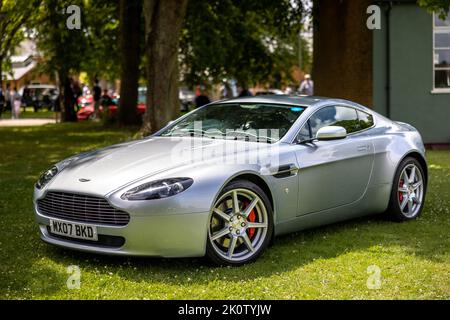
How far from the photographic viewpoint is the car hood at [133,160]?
19.2ft

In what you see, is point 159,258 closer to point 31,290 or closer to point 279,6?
point 31,290

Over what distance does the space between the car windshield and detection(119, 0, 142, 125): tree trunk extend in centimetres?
1687

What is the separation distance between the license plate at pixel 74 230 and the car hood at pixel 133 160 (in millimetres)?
289

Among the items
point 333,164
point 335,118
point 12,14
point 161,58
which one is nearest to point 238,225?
point 333,164

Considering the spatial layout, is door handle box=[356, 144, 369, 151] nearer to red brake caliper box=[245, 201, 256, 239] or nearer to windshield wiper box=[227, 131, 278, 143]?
windshield wiper box=[227, 131, 278, 143]

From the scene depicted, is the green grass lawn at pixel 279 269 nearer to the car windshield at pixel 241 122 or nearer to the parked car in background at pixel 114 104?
the car windshield at pixel 241 122

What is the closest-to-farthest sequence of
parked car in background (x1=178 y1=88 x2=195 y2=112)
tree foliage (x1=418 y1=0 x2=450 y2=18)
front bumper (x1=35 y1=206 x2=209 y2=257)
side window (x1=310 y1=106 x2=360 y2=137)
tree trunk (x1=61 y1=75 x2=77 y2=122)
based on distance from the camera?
front bumper (x1=35 y1=206 x2=209 y2=257), side window (x1=310 y1=106 x2=360 y2=137), tree foliage (x1=418 y1=0 x2=450 y2=18), tree trunk (x1=61 y1=75 x2=77 y2=122), parked car in background (x1=178 y1=88 x2=195 y2=112)

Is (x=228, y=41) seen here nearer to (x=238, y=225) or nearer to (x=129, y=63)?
(x=129, y=63)

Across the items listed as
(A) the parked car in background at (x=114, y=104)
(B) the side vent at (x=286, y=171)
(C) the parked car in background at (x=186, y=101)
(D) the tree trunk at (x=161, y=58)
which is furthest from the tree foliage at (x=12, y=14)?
(C) the parked car in background at (x=186, y=101)

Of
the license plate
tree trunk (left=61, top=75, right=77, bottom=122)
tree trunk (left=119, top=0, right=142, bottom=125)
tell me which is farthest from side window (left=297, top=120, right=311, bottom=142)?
tree trunk (left=61, top=75, right=77, bottom=122)

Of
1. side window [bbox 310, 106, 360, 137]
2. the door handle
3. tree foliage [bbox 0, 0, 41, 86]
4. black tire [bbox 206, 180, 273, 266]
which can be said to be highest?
tree foliage [bbox 0, 0, 41, 86]

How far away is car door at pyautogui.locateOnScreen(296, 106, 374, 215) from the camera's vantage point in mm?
6668

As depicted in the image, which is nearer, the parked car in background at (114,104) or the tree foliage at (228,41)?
the tree foliage at (228,41)

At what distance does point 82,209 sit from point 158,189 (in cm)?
69
